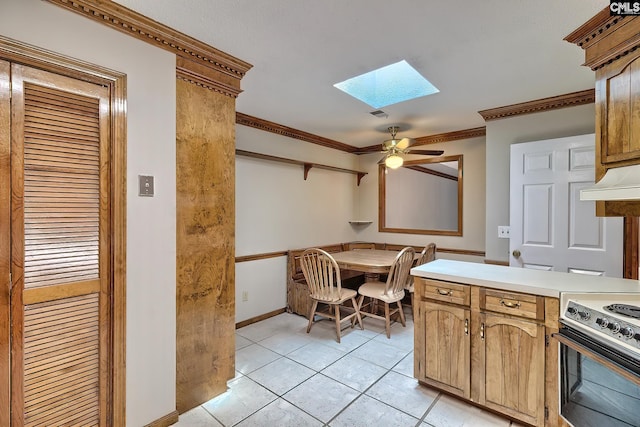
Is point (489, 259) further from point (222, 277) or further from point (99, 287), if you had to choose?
point (99, 287)

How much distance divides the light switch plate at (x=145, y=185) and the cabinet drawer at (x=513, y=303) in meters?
2.16

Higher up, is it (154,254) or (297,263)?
(154,254)

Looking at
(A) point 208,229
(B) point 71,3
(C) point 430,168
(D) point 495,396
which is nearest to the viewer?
(B) point 71,3

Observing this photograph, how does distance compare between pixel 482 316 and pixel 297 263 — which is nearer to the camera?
pixel 482 316

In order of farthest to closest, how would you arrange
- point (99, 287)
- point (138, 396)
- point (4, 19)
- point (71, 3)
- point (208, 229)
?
point (208, 229)
point (138, 396)
point (99, 287)
point (71, 3)
point (4, 19)

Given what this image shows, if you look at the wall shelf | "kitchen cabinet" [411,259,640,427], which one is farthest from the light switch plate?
"kitchen cabinet" [411,259,640,427]

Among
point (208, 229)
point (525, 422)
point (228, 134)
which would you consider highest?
point (228, 134)

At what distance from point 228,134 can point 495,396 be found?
2.51 meters

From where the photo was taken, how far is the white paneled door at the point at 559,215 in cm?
257

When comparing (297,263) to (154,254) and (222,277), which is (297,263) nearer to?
(222,277)

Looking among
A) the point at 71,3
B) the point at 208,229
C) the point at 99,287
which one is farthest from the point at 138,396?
the point at 71,3

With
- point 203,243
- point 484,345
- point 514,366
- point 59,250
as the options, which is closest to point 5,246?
point 59,250

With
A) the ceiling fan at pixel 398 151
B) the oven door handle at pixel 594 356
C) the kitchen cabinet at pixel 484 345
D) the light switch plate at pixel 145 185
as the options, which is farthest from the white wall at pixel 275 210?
the oven door handle at pixel 594 356

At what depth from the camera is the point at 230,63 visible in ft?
7.09
